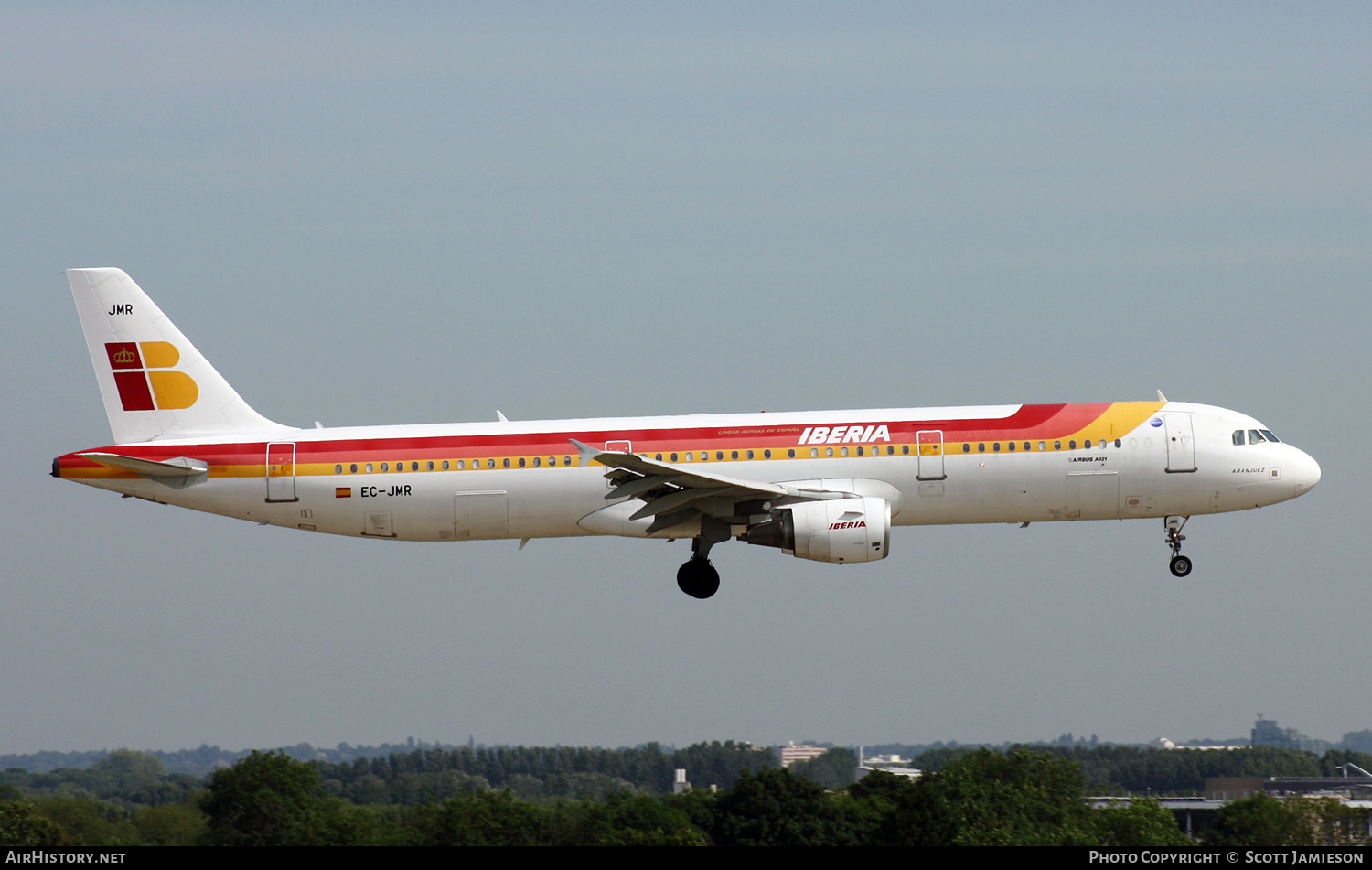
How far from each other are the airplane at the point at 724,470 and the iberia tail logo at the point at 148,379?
1737 mm

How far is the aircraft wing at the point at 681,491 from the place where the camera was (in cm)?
3331

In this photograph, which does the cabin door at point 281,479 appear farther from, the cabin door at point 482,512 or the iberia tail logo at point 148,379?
the cabin door at point 482,512

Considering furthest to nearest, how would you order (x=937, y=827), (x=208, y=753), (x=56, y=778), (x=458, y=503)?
1. (x=208, y=753)
2. (x=56, y=778)
3. (x=937, y=827)
4. (x=458, y=503)

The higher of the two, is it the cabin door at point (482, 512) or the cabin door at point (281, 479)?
the cabin door at point (281, 479)

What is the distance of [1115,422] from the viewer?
36.1 metres

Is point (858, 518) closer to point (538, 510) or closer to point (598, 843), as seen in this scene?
point (538, 510)

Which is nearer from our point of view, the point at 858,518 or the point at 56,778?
the point at 858,518

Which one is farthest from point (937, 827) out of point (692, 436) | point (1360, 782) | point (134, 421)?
point (134, 421)

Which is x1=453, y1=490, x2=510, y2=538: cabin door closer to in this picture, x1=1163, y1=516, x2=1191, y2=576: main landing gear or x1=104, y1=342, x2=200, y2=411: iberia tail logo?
x1=104, y1=342, x2=200, y2=411: iberia tail logo

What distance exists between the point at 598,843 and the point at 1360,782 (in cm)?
3707

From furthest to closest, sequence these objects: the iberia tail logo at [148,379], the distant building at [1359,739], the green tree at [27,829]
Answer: the distant building at [1359,739] < the green tree at [27,829] < the iberia tail logo at [148,379]

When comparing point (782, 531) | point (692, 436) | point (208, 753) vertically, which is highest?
point (692, 436)
